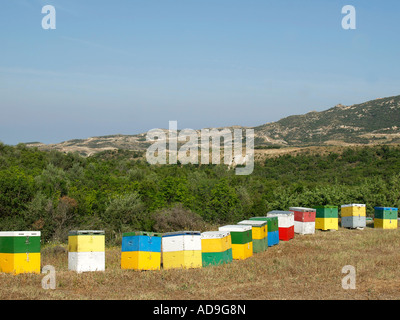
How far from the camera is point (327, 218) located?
2961 centimetres

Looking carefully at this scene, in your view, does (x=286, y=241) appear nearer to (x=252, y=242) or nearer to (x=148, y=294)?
(x=252, y=242)

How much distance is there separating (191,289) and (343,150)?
250ft

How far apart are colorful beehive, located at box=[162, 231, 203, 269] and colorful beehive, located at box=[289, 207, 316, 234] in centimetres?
1279

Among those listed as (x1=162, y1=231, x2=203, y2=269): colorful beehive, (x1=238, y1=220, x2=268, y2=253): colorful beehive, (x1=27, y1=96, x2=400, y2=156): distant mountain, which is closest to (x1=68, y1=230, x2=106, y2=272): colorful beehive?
(x1=162, y1=231, x2=203, y2=269): colorful beehive

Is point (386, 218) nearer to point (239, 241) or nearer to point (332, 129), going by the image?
point (239, 241)

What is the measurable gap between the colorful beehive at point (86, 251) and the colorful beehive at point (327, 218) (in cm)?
1769

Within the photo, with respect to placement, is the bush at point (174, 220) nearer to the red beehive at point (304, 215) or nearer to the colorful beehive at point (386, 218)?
the red beehive at point (304, 215)

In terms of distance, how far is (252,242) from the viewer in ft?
65.5

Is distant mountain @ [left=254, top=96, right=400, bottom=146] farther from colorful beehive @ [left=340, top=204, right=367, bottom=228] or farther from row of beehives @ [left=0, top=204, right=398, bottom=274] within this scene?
row of beehives @ [left=0, top=204, right=398, bottom=274]

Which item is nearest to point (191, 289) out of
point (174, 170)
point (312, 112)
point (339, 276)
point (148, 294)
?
point (148, 294)

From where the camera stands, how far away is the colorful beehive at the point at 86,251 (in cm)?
1528

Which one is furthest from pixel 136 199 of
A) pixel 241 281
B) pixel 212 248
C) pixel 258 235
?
pixel 241 281

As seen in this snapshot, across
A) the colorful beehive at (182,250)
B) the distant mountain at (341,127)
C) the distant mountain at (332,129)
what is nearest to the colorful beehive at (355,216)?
the colorful beehive at (182,250)

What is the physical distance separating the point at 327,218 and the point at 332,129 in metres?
105
